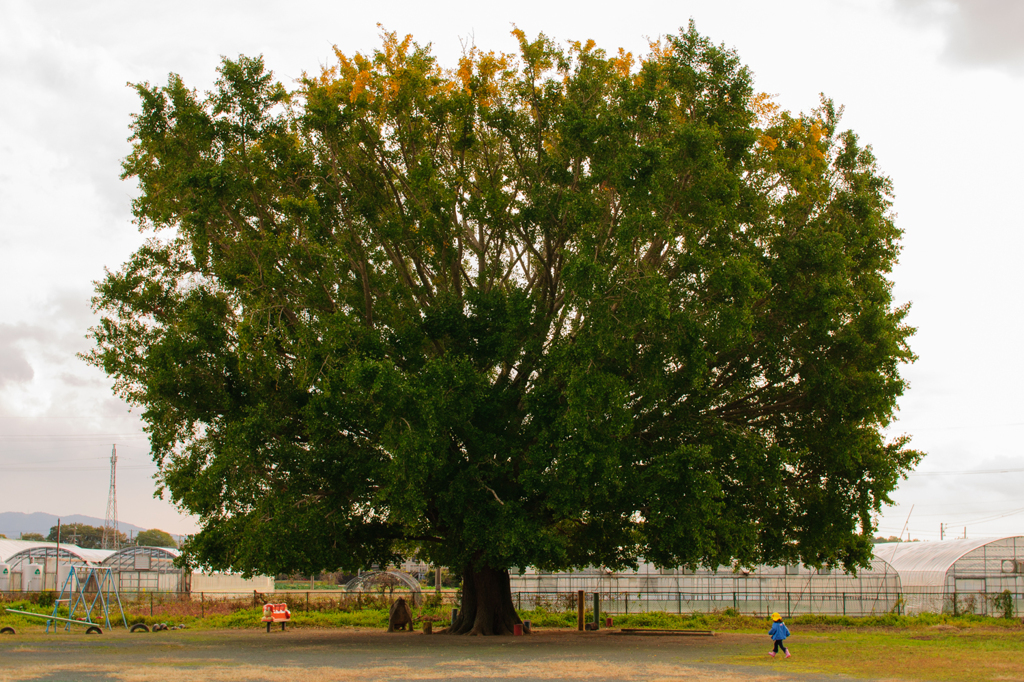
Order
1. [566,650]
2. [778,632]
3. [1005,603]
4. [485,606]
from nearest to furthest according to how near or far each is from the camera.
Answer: [778,632] → [566,650] → [485,606] → [1005,603]

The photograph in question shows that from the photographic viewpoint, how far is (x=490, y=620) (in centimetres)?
2461

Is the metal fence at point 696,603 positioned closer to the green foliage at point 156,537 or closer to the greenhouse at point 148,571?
the greenhouse at point 148,571

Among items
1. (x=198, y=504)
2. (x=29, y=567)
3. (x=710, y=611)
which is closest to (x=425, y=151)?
(x=198, y=504)

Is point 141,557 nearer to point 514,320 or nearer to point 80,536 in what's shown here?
point 514,320

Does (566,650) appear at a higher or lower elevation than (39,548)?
higher

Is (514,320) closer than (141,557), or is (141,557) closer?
(514,320)

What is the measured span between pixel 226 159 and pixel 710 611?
26798 millimetres

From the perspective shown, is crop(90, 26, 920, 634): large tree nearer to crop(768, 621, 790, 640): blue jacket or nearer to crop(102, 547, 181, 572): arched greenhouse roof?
crop(768, 621, 790, 640): blue jacket

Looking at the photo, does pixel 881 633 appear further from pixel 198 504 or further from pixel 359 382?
pixel 198 504

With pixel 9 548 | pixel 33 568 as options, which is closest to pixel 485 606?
pixel 33 568

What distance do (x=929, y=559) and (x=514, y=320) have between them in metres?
25.8

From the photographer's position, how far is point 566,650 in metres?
19.0

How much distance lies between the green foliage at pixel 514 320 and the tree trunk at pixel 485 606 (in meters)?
1.87

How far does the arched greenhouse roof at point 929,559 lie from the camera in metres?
34.5
